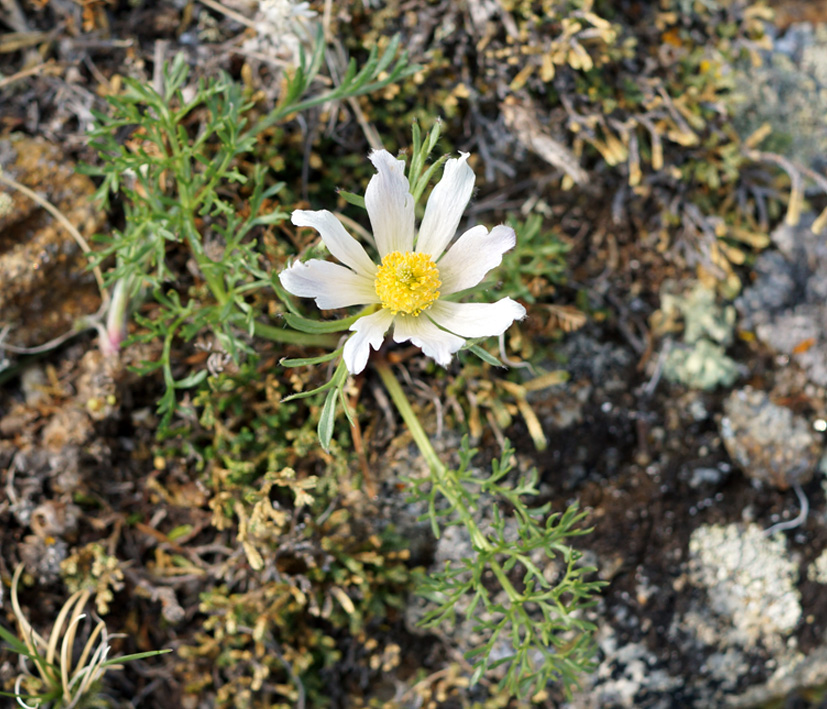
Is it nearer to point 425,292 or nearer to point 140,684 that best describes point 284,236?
point 425,292

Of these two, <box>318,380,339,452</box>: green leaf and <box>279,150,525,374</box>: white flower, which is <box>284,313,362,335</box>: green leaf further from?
<box>318,380,339,452</box>: green leaf

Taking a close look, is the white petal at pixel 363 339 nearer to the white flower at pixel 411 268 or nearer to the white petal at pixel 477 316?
the white flower at pixel 411 268

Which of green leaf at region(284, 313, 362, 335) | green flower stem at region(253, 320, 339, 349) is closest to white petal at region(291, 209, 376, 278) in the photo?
green leaf at region(284, 313, 362, 335)


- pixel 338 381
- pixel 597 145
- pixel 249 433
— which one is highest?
pixel 597 145

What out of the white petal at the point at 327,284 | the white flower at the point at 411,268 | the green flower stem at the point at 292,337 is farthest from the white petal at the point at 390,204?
the green flower stem at the point at 292,337

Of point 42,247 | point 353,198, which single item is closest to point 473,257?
point 353,198

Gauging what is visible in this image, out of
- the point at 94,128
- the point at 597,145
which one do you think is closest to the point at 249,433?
the point at 94,128
